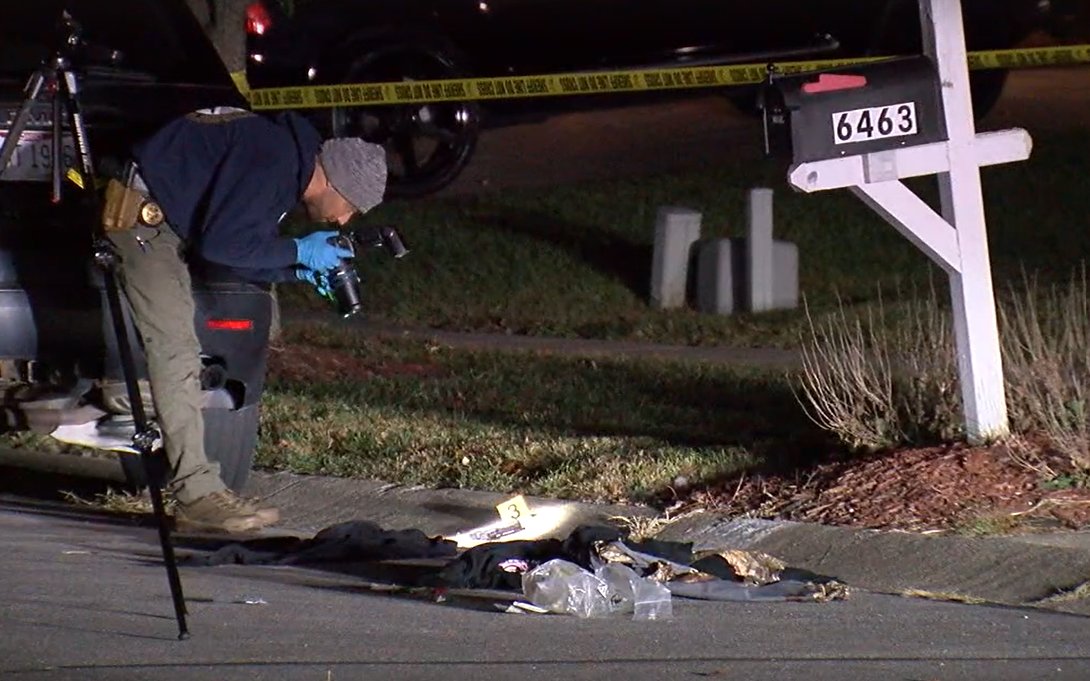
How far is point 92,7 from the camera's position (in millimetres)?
7441

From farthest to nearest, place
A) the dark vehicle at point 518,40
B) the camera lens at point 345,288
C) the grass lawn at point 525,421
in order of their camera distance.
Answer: the dark vehicle at point 518,40 < the grass lawn at point 525,421 < the camera lens at point 345,288

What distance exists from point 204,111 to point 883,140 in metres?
2.30

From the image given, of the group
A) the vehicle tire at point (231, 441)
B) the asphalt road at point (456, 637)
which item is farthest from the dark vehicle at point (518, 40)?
the asphalt road at point (456, 637)

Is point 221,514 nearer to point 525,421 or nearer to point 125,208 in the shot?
point 125,208

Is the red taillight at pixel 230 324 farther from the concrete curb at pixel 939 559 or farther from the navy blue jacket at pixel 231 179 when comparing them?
the concrete curb at pixel 939 559

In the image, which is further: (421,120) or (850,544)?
(421,120)

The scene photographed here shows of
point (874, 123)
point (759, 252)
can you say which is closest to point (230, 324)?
point (874, 123)

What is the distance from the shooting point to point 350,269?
6.13m

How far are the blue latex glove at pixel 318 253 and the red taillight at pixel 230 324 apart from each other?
575 millimetres

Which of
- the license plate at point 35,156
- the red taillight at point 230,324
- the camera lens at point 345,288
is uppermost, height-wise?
the license plate at point 35,156

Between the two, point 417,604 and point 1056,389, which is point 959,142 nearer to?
point 1056,389

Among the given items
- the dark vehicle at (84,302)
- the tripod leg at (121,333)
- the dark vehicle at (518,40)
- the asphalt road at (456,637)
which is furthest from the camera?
the dark vehicle at (518,40)

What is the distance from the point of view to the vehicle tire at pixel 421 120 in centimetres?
1332

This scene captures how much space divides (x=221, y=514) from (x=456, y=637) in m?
1.59
